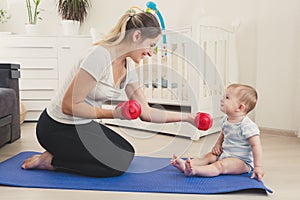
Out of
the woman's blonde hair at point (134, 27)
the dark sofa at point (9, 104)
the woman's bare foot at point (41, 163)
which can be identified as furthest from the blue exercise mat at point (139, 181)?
the woman's blonde hair at point (134, 27)

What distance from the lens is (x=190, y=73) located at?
2.49 metres

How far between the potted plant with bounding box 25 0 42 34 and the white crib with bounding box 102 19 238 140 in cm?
113

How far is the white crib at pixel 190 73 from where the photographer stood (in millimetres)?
2473

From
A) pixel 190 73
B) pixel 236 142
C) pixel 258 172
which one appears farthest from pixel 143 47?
pixel 190 73

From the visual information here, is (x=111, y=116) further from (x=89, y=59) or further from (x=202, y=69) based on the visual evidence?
(x=202, y=69)

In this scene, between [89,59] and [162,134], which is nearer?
[89,59]

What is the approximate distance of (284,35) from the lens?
8.59 feet

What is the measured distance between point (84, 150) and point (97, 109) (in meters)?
0.21

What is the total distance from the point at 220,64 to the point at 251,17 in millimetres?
439

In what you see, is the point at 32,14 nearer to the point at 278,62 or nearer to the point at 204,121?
the point at 278,62

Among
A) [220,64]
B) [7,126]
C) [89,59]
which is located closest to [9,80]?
[7,126]

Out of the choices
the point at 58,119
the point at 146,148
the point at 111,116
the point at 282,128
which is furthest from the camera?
the point at 282,128

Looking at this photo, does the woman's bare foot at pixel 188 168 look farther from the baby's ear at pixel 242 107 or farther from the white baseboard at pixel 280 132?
the white baseboard at pixel 280 132

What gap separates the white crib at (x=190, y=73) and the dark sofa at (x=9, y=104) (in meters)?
0.85
